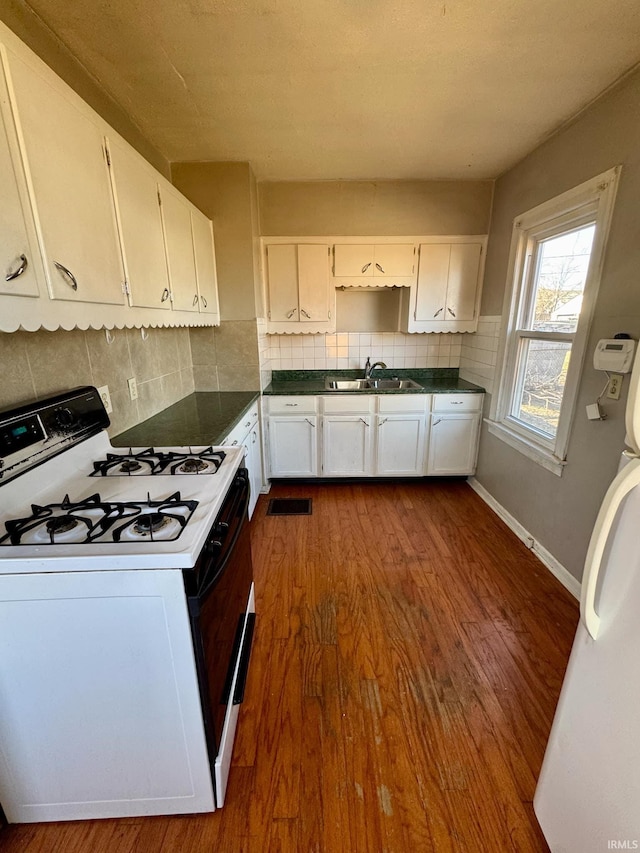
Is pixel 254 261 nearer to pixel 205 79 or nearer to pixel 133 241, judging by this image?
pixel 205 79

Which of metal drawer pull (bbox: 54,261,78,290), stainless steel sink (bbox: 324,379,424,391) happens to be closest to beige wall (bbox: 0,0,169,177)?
metal drawer pull (bbox: 54,261,78,290)

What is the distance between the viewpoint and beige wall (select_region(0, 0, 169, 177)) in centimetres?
122

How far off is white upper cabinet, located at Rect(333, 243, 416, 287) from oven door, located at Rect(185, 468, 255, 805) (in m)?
2.17

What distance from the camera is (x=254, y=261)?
2.63 meters

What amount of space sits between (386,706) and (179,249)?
238cm

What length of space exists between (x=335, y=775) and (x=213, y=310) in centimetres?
254

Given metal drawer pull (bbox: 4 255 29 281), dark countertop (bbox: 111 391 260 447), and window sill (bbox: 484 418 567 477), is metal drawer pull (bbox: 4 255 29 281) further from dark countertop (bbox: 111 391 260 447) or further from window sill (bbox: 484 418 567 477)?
window sill (bbox: 484 418 567 477)

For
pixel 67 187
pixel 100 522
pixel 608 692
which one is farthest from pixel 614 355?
pixel 67 187

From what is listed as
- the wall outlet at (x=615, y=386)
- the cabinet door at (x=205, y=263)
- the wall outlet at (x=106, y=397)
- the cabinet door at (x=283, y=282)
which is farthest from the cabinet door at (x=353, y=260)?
the wall outlet at (x=106, y=397)

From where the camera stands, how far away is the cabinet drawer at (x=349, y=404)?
2.91 m

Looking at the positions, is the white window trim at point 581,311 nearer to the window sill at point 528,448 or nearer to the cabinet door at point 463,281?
the window sill at point 528,448

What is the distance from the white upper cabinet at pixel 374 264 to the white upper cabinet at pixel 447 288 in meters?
0.11

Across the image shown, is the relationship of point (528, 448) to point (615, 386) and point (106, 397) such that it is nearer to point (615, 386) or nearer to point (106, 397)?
point (615, 386)

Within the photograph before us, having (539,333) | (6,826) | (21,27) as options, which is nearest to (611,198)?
(539,333)
